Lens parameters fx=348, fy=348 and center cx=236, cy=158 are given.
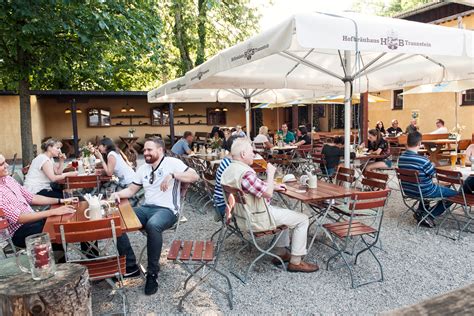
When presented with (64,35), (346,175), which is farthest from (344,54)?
(64,35)

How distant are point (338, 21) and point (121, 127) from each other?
1559 cm

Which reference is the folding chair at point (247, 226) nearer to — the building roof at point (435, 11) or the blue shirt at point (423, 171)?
the blue shirt at point (423, 171)

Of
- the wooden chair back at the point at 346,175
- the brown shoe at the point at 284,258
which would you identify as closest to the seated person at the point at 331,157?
the wooden chair back at the point at 346,175

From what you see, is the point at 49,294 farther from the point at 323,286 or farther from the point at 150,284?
the point at 323,286

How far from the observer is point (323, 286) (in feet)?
10.3

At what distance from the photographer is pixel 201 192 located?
6562 mm

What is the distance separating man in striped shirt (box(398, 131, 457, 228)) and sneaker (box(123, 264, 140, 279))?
356 cm

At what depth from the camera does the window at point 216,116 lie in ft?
61.4

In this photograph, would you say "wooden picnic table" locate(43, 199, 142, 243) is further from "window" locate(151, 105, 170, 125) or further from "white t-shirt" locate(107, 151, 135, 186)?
"window" locate(151, 105, 170, 125)

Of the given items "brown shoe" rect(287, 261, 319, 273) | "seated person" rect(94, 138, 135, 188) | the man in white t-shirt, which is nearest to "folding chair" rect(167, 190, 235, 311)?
the man in white t-shirt

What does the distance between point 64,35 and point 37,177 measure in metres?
4.52

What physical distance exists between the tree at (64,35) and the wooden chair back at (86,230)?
488 cm

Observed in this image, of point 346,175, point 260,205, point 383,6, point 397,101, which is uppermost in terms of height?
point 383,6

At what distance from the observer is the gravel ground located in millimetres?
2838
